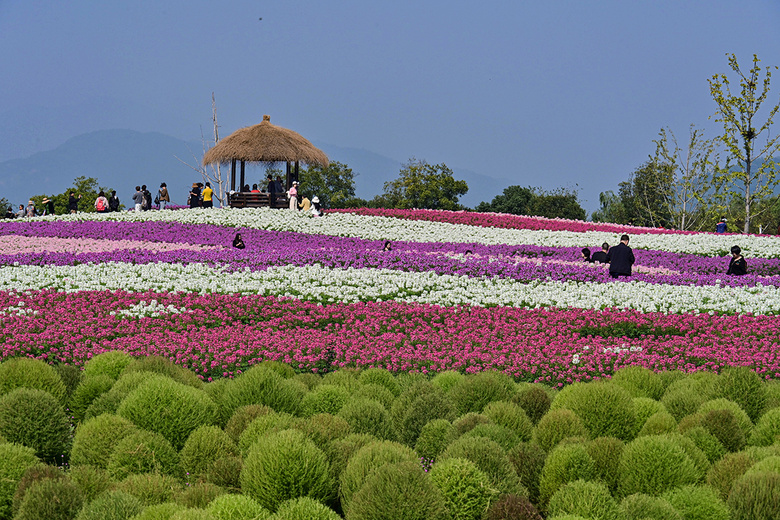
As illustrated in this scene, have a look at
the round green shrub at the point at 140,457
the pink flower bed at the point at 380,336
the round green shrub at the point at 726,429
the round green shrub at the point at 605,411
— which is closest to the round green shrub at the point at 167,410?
the round green shrub at the point at 140,457

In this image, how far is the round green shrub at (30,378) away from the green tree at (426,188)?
5453 centimetres

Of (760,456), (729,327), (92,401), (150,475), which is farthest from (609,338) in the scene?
(150,475)

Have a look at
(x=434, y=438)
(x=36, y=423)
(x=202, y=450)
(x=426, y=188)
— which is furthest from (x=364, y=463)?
(x=426, y=188)

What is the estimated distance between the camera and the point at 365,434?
4.11 m

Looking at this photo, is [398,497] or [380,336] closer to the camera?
[398,497]

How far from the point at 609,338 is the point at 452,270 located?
590 cm

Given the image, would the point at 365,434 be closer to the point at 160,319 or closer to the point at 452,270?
the point at 160,319

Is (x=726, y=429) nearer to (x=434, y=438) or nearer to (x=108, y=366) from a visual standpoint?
(x=434, y=438)

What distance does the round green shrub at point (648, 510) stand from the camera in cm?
320

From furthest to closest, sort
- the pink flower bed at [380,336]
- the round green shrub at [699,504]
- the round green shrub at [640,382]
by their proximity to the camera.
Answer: the pink flower bed at [380,336] → the round green shrub at [640,382] → the round green shrub at [699,504]

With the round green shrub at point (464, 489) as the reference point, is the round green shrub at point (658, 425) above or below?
above

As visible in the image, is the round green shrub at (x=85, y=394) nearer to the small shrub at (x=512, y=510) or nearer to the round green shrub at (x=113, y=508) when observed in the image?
the round green shrub at (x=113, y=508)

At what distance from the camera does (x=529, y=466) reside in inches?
152

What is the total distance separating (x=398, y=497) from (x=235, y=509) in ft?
2.34
